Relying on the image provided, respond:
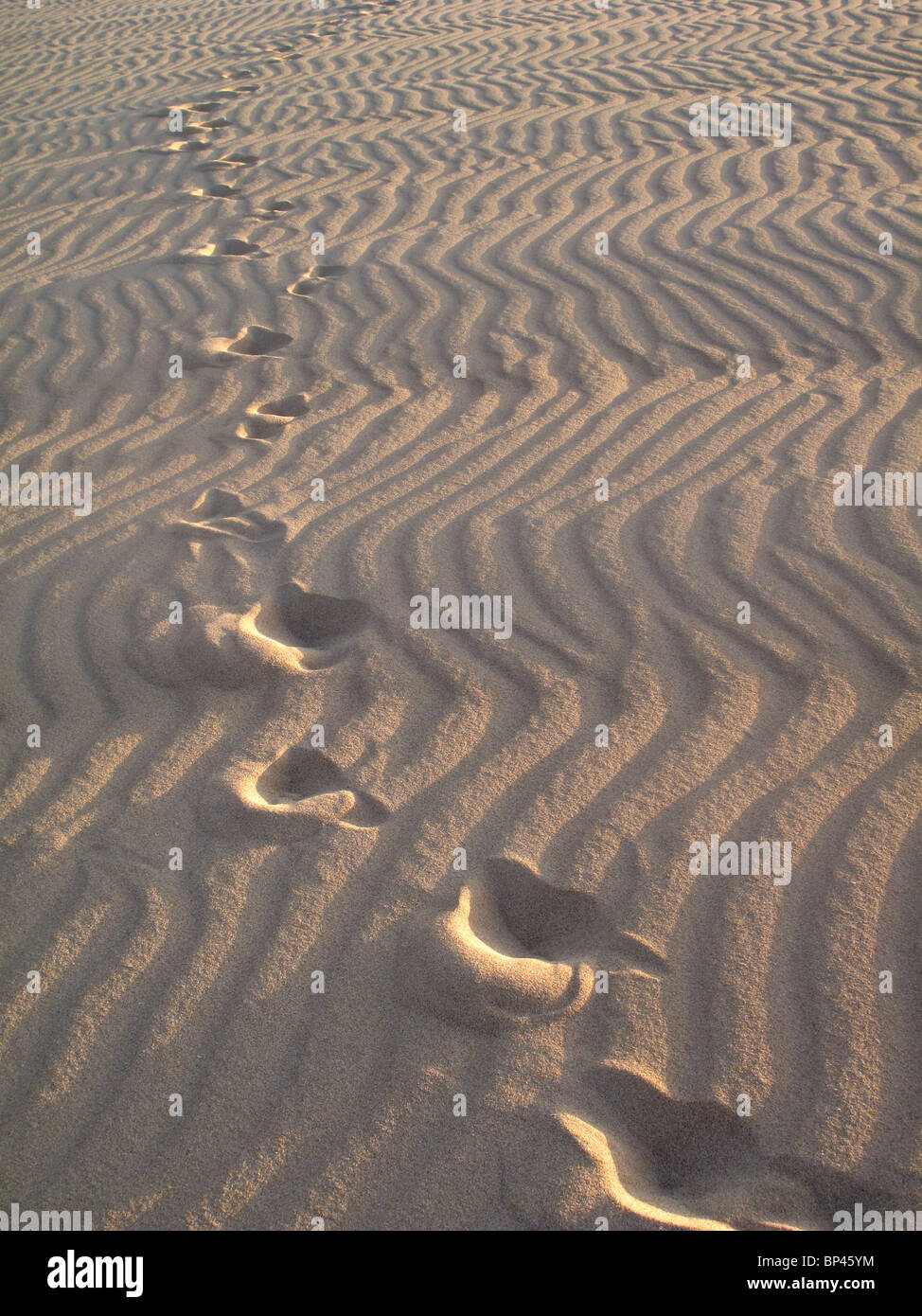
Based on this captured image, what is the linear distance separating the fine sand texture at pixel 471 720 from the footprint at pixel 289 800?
0.04ft

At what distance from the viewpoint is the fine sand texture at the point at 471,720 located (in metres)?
1.92

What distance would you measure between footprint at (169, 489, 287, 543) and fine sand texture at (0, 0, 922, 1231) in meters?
0.02

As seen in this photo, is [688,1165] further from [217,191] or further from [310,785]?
[217,191]

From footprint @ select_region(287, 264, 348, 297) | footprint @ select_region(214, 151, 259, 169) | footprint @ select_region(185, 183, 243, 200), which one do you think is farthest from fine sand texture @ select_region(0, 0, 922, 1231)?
footprint @ select_region(214, 151, 259, 169)

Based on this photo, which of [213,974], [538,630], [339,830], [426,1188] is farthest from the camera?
[538,630]

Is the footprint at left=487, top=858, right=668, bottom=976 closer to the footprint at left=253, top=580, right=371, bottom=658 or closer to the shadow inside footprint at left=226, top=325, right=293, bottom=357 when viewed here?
the footprint at left=253, top=580, right=371, bottom=658

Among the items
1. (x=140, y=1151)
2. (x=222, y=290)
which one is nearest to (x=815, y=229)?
(x=222, y=290)

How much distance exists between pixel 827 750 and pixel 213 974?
5.39 feet

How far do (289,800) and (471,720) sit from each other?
55cm

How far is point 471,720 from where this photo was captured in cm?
283

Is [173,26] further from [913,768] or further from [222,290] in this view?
[913,768]

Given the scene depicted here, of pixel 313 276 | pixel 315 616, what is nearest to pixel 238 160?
pixel 313 276

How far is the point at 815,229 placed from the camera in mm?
5691

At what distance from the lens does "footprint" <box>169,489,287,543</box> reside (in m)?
3.71
